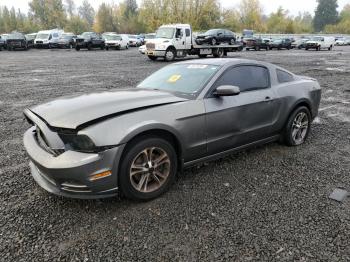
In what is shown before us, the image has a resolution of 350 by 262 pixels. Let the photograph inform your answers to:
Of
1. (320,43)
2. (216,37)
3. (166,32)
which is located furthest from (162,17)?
(166,32)

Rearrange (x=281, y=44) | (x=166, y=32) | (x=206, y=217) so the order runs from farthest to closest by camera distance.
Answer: (x=281, y=44), (x=166, y=32), (x=206, y=217)

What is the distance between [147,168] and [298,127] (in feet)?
9.72

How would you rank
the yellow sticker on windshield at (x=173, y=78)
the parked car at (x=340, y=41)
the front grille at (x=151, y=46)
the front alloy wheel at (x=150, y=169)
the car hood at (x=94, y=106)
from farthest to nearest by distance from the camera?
the parked car at (x=340, y=41)
the front grille at (x=151, y=46)
the yellow sticker on windshield at (x=173, y=78)
the front alloy wheel at (x=150, y=169)
the car hood at (x=94, y=106)

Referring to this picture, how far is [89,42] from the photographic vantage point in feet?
108

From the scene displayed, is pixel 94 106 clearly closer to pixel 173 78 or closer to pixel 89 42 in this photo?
pixel 173 78

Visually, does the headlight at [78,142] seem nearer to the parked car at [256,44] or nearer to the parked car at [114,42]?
the parked car at [114,42]

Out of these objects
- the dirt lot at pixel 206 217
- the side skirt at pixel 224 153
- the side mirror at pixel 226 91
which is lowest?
the dirt lot at pixel 206 217

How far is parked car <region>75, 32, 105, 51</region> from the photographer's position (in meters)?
32.7

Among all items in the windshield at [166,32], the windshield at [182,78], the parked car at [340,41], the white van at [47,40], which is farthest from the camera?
the parked car at [340,41]

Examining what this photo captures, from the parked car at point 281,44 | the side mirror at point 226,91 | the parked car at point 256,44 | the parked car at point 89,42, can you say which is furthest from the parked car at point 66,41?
the side mirror at point 226,91

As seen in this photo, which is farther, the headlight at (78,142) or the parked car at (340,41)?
the parked car at (340,41)

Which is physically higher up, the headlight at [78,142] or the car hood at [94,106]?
the car hood at [94,106]

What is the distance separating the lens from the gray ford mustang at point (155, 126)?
3.06 metres

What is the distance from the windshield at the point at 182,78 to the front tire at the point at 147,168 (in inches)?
35.2
